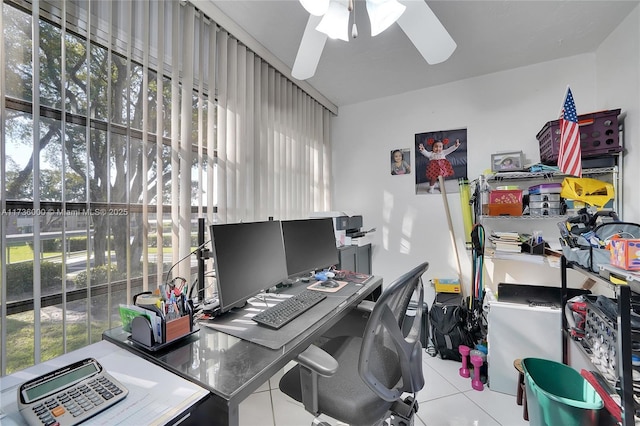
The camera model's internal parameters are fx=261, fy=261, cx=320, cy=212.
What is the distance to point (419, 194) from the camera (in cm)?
313

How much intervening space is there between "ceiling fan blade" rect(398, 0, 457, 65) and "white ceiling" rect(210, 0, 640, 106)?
1.69 ft

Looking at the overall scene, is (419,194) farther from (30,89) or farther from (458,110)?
(30,89)

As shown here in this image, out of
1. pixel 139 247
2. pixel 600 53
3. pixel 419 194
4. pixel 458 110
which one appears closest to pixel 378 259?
pixel 419 194

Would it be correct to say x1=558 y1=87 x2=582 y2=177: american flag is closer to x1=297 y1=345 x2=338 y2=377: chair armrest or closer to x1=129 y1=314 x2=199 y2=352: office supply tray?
x1=297 y1=345 x2=338 y2=377: chair armrest

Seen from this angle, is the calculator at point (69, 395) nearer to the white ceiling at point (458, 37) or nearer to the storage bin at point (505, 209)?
the white ceiling at point (458, 37)

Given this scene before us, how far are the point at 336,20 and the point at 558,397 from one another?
2.25 meters

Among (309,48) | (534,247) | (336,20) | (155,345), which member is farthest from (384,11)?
(534,247)

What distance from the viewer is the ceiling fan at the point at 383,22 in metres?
1.29

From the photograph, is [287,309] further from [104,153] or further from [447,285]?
[447,285]

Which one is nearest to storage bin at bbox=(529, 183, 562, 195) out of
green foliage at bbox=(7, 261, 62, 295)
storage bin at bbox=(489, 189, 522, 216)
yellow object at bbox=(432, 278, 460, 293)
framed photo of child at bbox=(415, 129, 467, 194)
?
storage bin at bbox=(489, 189, 522, 216)

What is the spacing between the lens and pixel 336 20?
1410 mm

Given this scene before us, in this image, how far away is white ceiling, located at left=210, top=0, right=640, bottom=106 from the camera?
1.86 metres

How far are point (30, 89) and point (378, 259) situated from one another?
10.5 feet

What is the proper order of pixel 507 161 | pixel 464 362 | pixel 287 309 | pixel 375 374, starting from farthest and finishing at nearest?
1. pixel 507 161
2. pixel 464 362
3. pixel 287 309
4. pixel 375 374
